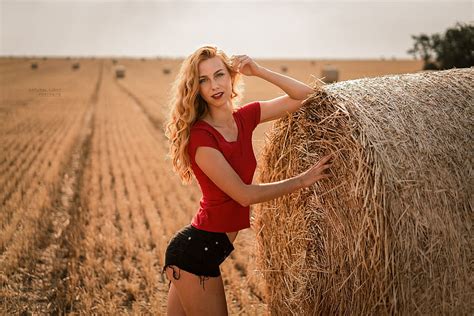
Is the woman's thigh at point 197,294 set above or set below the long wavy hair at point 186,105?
below

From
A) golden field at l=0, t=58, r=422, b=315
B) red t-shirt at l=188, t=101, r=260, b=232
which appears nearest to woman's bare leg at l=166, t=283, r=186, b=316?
red t-shirt at l=188, t=101, r=260, b=232

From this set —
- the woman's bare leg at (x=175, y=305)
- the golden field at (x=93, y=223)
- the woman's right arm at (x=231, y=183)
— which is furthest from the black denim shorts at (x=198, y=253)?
the golden field at (x=93, y=223)

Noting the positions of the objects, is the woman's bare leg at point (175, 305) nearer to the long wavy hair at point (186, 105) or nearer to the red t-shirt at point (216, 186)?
the red t-shirt at point (216, 186)

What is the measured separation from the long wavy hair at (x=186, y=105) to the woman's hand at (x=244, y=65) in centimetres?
4

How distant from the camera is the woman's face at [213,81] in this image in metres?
3.31

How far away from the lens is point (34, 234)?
6938 mm

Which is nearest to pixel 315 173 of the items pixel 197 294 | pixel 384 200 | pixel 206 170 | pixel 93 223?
pixel 384 200

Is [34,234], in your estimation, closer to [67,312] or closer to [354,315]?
[67,312]

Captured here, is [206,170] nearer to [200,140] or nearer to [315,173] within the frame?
[200,140]

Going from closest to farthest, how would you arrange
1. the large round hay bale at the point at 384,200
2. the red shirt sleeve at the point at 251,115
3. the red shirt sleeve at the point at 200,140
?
1. the large round hay bale at the point at 384,200
2. the red shirt sleeve at the point at 200,140
3. the red shirt sleeve at the point at 251,115

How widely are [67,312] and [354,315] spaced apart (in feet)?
9.19

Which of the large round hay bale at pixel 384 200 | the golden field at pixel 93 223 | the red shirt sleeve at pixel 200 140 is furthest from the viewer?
the golden field at pixel 93 223

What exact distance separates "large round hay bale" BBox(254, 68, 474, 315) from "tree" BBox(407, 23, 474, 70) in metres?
7.81

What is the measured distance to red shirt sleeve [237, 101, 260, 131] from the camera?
140 inches
